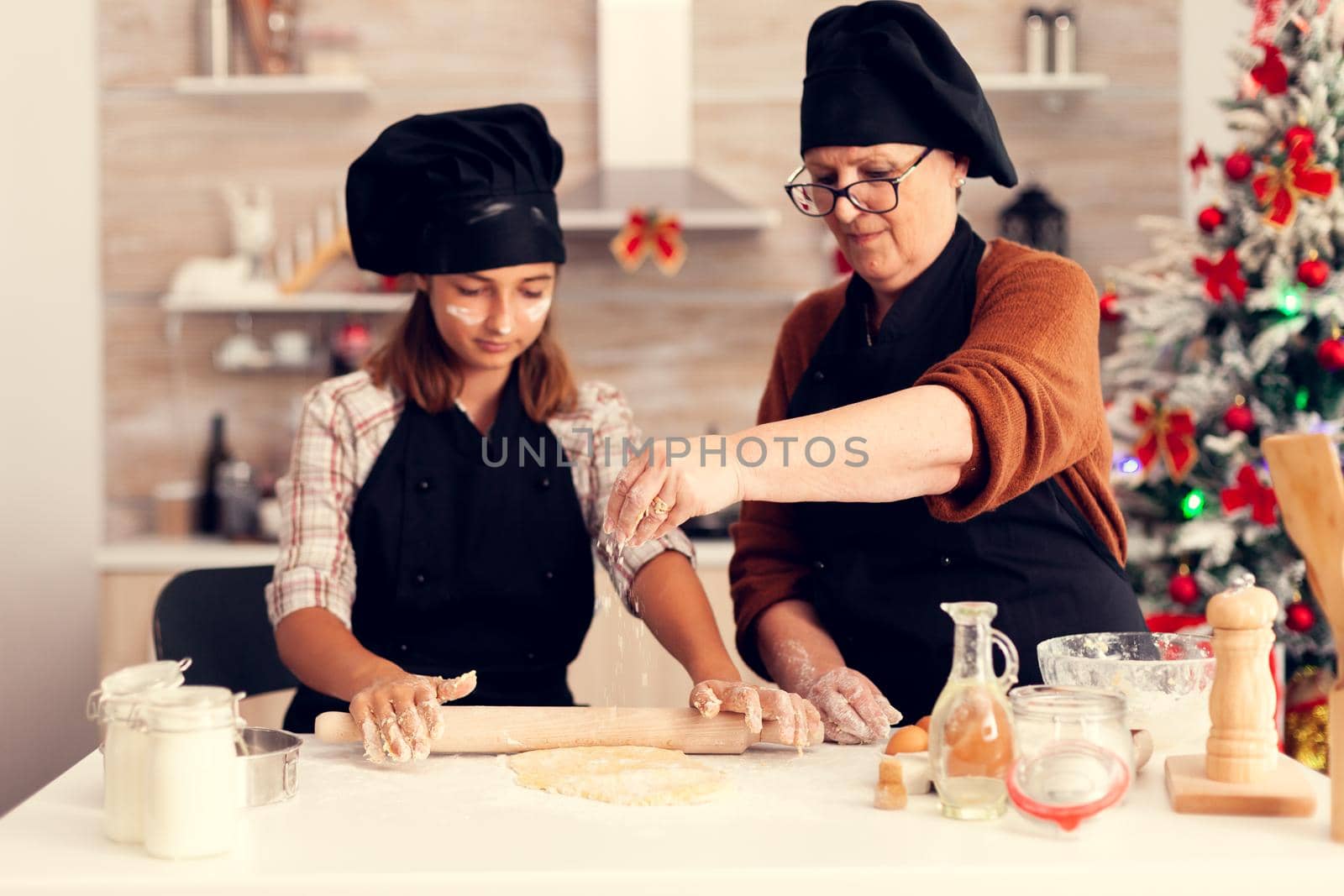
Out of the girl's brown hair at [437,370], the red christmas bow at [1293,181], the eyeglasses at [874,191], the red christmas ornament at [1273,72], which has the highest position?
the red christmas ornament at [1273,72]

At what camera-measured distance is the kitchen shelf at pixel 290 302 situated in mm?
3545

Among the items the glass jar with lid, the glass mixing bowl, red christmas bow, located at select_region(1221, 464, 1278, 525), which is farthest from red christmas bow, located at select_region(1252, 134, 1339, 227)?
the glass jar with lid

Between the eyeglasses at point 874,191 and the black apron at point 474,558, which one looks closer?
the eyeglasses at point 874,191

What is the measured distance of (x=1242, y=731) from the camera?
1.12 metres

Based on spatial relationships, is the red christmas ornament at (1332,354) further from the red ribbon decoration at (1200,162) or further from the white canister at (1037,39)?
the white canister at (1037,39)

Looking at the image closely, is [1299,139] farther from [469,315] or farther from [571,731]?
[571,731]

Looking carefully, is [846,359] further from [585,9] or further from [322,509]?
[585,9]

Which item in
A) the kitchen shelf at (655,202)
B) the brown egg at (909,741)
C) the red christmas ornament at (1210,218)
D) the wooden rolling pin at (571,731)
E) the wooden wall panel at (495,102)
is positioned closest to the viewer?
the brown egg at (909,741)

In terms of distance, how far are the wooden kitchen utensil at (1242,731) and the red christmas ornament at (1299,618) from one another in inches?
74.7

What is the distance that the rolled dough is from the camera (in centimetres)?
116

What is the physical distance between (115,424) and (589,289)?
4.53 feet

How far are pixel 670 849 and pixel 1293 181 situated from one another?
239 cm

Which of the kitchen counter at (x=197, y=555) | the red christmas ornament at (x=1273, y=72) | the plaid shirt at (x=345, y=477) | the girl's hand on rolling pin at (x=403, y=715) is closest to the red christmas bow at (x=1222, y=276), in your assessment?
the red christmas ornament at (x=1273, y=72)

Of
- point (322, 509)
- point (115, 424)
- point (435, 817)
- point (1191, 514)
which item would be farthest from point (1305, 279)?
point (115, 424)
